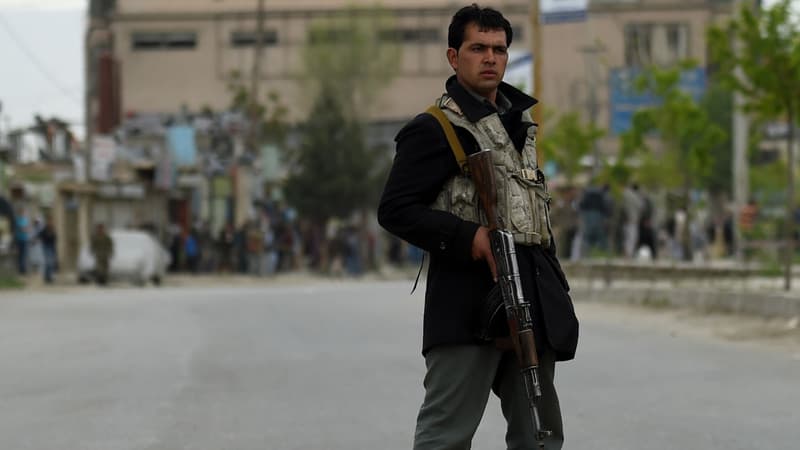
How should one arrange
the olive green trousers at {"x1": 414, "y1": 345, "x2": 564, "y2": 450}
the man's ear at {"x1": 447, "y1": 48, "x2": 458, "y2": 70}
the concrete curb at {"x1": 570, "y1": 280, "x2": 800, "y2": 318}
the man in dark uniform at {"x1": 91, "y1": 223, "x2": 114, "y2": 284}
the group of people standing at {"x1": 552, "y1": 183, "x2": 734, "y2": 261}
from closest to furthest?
1. the olive green trousers at {"x1": 414, "y1": 345, "x2": 564, "y2": 450}
2. the man's ear at {"x1": 447, "y1": 48, "x2": 458, "y2": 70}
3. the concrete curb at {"x1": 570, "y1": 280, "x2": 800, "y2": 318}
4. the group of people standing at {"x1": 552, "y1": 183, "x2": 734, "y2": 261}
5. the man in dark uniform at {"x1": 91, "y1": 223, "x2": 114, "y2": 284}

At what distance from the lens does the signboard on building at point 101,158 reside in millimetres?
42781

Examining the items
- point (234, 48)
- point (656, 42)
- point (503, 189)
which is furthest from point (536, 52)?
point (234, 48)

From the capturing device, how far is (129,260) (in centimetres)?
3775

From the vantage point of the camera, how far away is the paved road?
815 cm

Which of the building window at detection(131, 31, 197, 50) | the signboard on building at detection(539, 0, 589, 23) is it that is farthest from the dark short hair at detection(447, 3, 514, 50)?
the building window at detection(131, 31, 197, 50)

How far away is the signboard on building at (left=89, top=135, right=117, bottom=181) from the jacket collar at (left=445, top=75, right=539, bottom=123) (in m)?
38.7

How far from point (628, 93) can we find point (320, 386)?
3732 centimetres

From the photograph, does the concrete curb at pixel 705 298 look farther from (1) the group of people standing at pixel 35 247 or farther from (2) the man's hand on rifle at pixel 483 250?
(1) the group of people standing at pixel 35 247

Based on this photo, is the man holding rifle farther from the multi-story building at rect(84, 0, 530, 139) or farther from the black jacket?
the multi-story building at rect(84, 0, 530, 139)

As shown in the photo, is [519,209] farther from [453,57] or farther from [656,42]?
[656,42]

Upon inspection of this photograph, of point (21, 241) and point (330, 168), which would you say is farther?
point (330, 168)

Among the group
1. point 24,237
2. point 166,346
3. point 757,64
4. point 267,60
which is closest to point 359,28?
point 267,60

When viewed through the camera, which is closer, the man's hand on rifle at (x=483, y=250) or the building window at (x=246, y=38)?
the man's hand on rifle at (x=483, y=250)

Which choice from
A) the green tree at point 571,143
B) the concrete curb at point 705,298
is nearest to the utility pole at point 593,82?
the green tree at point 571,143
